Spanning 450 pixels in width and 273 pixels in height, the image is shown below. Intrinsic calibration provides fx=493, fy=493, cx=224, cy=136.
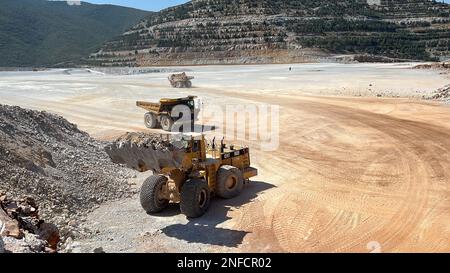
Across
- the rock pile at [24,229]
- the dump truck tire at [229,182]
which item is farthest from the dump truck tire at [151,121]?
the rock pile at [24,229]

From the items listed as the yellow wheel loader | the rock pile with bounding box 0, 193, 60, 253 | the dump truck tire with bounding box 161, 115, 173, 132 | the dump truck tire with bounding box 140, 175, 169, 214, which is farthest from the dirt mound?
the dump truck tire with bounding box 161, 115, 173, 132

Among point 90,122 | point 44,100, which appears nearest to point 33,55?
point 44,100

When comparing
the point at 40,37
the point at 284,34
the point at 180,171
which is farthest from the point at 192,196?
the point at 40,37

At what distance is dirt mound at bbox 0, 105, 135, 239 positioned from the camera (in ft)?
36.2

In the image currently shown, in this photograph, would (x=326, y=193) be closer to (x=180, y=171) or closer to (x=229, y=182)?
(x=229, y=182)

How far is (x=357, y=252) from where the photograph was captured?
374 inches

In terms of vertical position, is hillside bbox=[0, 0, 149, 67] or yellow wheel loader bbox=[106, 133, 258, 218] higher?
hillside bbox=[0, 0, 149, 67]

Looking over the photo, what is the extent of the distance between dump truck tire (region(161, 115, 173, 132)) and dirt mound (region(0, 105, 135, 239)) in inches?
279

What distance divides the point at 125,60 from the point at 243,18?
81.6 ft

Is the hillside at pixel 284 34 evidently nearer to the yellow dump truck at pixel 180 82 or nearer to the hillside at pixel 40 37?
the hillside at pixel 40 37

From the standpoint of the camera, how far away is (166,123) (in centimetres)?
2330

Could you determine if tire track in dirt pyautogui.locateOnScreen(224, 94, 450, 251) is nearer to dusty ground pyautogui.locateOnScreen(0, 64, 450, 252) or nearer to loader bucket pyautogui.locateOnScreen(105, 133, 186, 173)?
dusty ground pyautogui.locateOnScreen(0, 64, 450, 252)

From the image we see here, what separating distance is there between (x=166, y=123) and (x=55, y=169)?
10879 millimetres

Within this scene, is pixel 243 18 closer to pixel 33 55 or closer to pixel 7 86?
pixel 7 86
